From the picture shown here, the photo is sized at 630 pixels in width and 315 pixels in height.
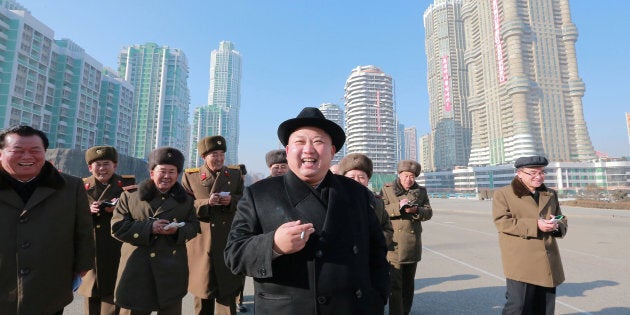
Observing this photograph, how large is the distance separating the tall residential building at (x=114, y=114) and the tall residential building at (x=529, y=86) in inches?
4491

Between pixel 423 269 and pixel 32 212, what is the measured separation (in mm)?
6656

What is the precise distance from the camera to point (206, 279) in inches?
134

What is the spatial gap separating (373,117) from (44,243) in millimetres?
135123

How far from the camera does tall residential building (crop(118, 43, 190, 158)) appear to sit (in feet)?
351

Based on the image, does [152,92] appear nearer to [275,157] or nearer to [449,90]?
[275,157]

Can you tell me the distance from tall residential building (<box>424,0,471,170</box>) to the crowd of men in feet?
476

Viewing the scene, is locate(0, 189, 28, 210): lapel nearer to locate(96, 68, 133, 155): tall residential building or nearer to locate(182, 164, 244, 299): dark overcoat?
locate(182, 164, 244, 299): dark overcoat

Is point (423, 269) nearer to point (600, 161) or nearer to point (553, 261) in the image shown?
point (553, 261)

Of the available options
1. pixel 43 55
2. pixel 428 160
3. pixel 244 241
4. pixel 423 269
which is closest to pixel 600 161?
pixel 428 160

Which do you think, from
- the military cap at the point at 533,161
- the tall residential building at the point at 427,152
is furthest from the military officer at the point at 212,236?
the tall residential building at the point at 427,152

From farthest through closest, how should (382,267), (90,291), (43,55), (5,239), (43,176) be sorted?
(43,55) < (90,291) < (43,176) < (5,239) < (382,267)

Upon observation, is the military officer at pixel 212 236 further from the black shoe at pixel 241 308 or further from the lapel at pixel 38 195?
the lapel at pixel 38 195

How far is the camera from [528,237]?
3.24 m

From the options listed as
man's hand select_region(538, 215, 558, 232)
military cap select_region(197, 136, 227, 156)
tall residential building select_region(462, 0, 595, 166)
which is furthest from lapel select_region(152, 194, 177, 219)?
tall residential building select_region(462, 0, 595, 166)
